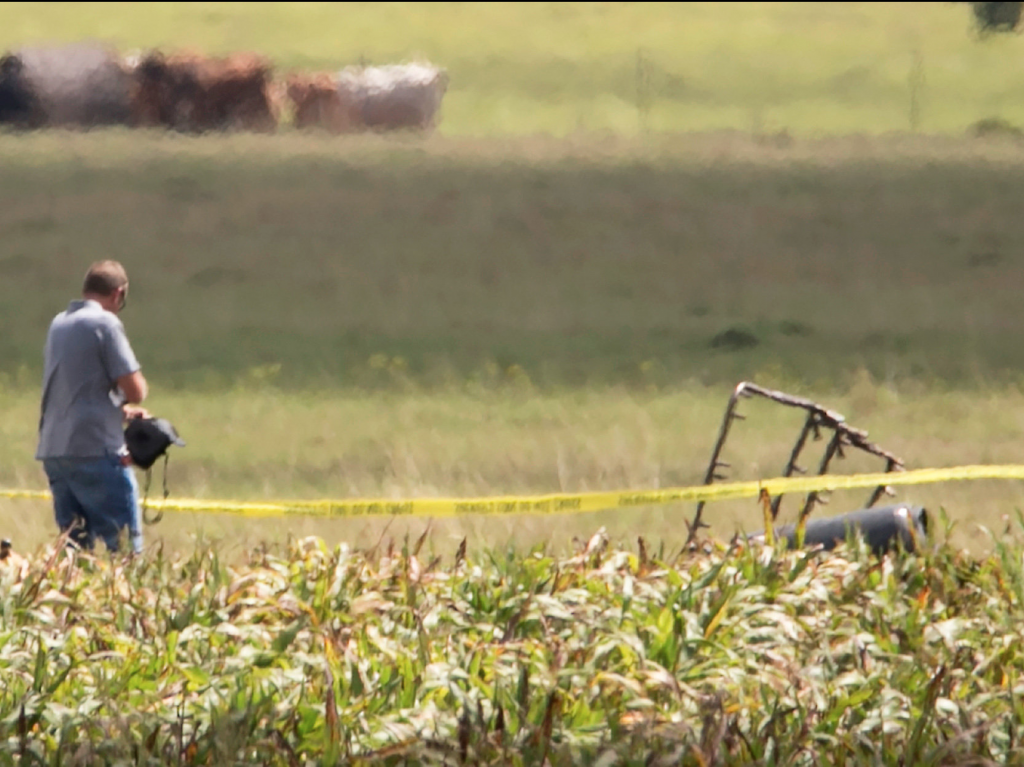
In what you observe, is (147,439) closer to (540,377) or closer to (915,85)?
(540,377)

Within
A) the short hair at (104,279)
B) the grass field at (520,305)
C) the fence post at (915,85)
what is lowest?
the grass field at (520,305)

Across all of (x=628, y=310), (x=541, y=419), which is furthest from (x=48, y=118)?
(x=541, y=419)

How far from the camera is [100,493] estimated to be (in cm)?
856

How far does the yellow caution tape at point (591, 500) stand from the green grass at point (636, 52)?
22.7 meters

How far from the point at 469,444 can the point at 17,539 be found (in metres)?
4.46

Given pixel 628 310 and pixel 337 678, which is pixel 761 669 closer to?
pixel 337 678

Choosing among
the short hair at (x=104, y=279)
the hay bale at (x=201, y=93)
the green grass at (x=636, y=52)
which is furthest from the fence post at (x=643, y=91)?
the short hair at (x=104, y=279)

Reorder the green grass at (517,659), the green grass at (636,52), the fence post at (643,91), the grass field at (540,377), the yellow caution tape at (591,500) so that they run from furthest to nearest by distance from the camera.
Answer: the green grass at (636,52)
the fence post at (643,91)
the yellow caution tape at (591,500)
the grass field at (540,377)
the green grass at (517,659)

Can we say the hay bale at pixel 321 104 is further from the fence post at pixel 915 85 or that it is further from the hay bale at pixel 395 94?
the fence post at pixel 915 85

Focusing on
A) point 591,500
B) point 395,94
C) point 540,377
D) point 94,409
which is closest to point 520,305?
point 540,377

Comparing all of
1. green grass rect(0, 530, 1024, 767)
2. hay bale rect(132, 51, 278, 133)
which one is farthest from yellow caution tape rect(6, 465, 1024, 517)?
hay bale rect(132, 51, 278, 133)

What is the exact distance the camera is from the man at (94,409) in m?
8.48

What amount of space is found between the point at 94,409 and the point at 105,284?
1.92ft

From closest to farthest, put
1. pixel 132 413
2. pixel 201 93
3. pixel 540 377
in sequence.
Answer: pixel 132 413 → pixel 540 377 → pixel 201 93
